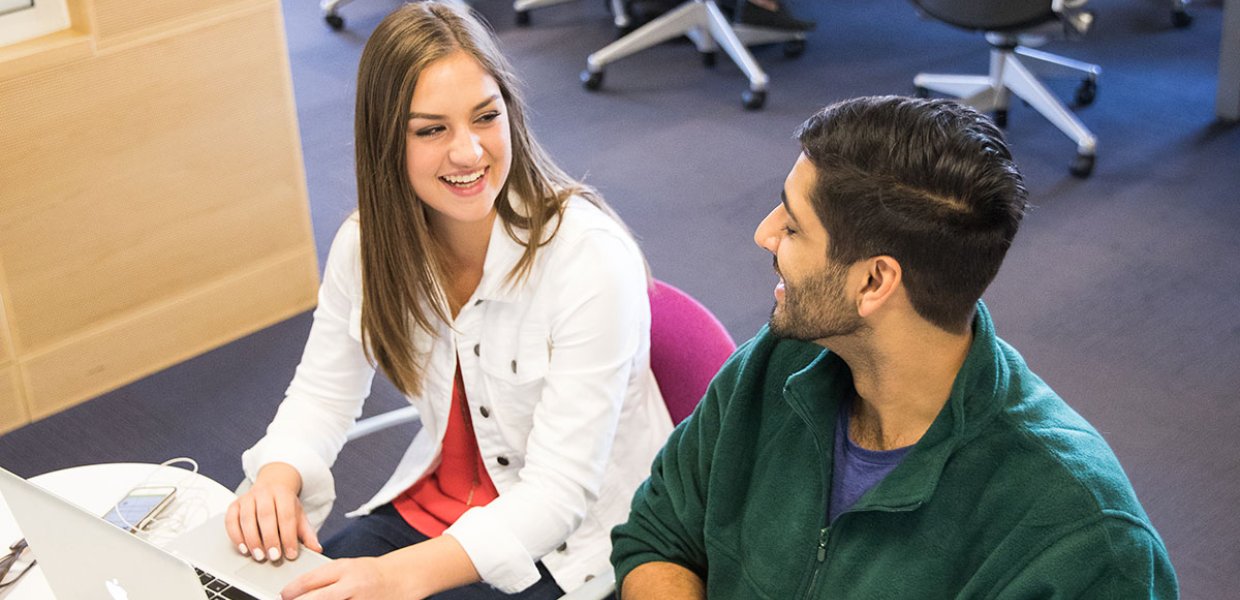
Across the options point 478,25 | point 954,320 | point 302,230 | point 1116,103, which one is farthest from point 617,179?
point 954,320

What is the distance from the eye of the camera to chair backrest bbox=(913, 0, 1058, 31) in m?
3.96

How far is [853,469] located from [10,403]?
2.31 m

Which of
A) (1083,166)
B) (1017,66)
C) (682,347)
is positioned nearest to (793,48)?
(1017,66)

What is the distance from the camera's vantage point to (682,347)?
1.86m

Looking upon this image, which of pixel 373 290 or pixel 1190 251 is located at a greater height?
pixel 373 290

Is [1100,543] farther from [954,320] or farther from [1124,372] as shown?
[1124,372]

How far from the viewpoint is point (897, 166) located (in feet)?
4.40

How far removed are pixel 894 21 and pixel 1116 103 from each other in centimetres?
111

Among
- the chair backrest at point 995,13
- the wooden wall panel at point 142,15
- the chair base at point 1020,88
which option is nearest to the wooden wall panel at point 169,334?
the wooden wall panel at point 142,15

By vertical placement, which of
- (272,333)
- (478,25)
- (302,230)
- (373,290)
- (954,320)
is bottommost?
(272,333)

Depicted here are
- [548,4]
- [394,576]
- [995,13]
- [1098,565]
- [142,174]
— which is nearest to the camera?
[1098,565]

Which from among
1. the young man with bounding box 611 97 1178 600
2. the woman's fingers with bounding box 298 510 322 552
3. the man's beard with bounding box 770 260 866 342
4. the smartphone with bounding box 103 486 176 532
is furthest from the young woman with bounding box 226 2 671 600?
the man's beard with bounding box 770 260 866 342

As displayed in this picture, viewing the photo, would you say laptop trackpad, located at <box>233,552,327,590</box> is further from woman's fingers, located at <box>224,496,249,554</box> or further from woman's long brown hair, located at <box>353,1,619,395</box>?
woman's long brown hair, located at <box>353,1,619,395</box>

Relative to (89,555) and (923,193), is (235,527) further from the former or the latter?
(923,193)
